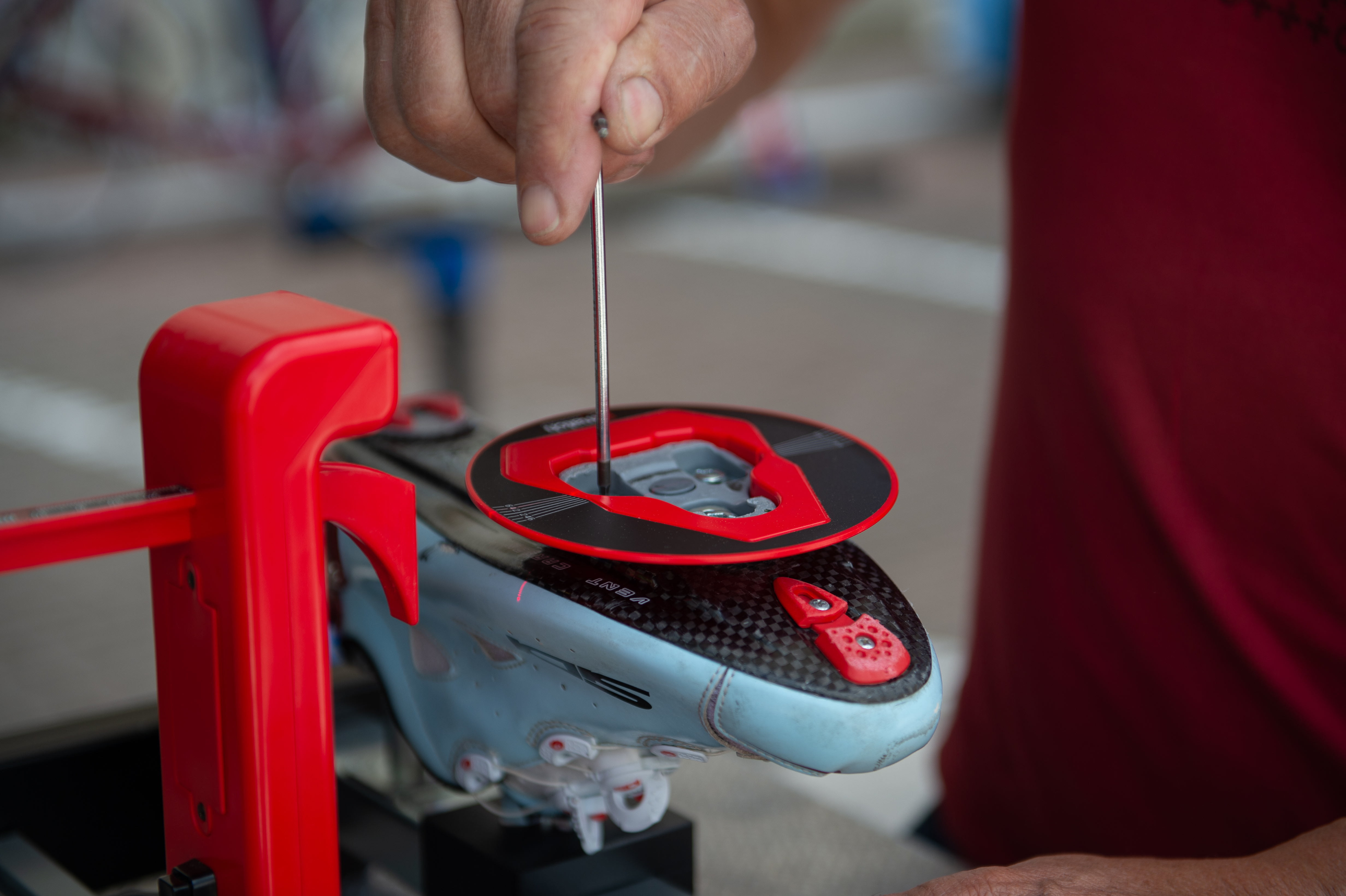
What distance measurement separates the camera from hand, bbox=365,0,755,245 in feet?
1.39

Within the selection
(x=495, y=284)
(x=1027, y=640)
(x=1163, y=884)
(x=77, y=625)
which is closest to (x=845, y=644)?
(x=1163, y=884)

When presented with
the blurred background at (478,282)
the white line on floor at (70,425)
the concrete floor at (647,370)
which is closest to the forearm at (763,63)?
the blurred background at (478,282)

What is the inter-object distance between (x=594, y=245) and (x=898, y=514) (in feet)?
6.55

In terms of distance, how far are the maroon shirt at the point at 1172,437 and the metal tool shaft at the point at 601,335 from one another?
37cm

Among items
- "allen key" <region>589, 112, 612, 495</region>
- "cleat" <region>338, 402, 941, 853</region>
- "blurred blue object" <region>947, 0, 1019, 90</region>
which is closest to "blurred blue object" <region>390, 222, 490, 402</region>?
"cleat" <region>338, 402, 941, 853</region>

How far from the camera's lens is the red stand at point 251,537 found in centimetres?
39

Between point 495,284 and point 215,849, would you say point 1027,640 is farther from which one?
point 495,284

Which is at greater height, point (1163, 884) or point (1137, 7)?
point (1137, 7)

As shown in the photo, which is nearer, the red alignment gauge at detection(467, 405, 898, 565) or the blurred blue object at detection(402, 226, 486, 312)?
the red alignment gauge at detection(467, 405, 898, 565)

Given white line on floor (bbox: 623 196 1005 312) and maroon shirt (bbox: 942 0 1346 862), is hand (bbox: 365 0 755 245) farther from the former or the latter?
white line on floor (bbox: 623 196 1005 312)

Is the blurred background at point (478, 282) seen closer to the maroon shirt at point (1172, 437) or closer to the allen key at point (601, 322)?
the maroon shirt at point (1172, 437)

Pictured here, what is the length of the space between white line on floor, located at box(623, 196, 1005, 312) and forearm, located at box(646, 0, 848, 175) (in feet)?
8.77

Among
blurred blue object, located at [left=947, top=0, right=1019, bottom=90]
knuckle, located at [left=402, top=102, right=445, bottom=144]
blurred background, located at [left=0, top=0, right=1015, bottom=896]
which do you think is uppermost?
blurred blue object, located at [left=947, top=0, right=1019, bottom=90]

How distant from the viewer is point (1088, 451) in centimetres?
74
